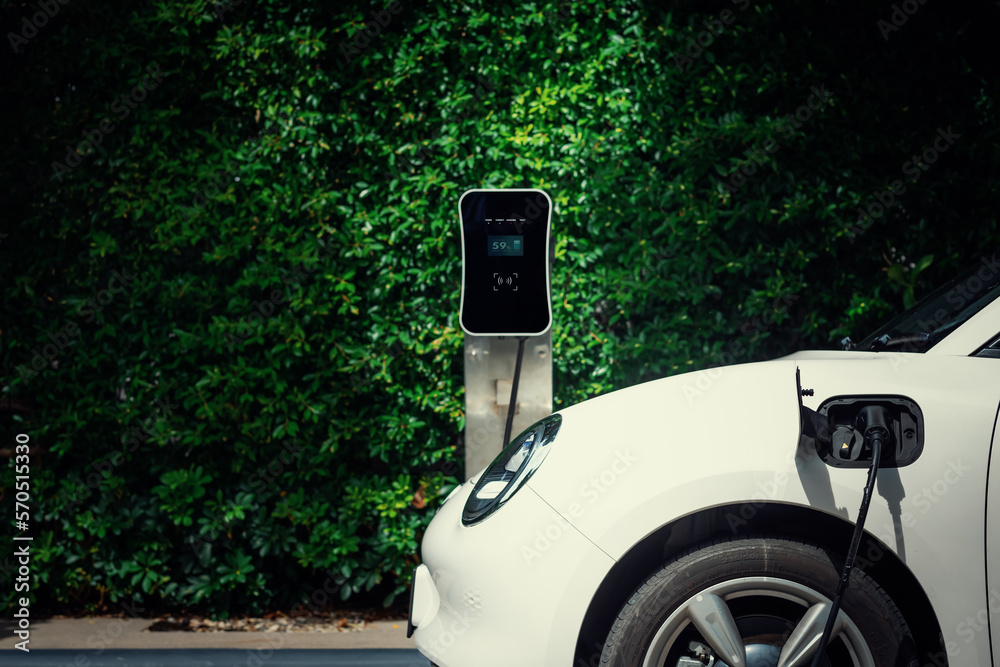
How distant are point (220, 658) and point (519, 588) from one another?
2140 mm

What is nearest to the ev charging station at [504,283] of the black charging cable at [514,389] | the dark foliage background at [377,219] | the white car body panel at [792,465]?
the black charging cable at [514,389]

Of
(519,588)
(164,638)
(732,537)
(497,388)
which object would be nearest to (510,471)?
(519,588)

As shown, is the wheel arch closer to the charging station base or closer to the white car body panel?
the white car body panel

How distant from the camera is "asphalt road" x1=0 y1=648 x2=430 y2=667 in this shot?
332 centimetres

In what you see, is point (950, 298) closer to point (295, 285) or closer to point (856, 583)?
point (856, 583)

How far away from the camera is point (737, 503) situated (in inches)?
72.9

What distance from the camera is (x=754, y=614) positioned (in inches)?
74.3

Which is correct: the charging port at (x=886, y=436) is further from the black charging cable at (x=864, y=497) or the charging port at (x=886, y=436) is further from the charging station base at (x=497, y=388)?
the charging station base at (x=497, y=388)

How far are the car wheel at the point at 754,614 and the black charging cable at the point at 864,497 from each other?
31 millimetres

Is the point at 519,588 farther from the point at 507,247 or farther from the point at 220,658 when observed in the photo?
the point at 220,658

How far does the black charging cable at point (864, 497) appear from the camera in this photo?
5.74 ft

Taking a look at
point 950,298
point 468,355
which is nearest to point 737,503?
point 950,298

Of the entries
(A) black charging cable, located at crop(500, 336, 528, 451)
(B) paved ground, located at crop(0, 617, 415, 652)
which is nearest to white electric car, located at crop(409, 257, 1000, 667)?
(A) black charging cable, located at crop(500, 336, 528, 451)

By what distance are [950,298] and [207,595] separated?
12.0 ft
